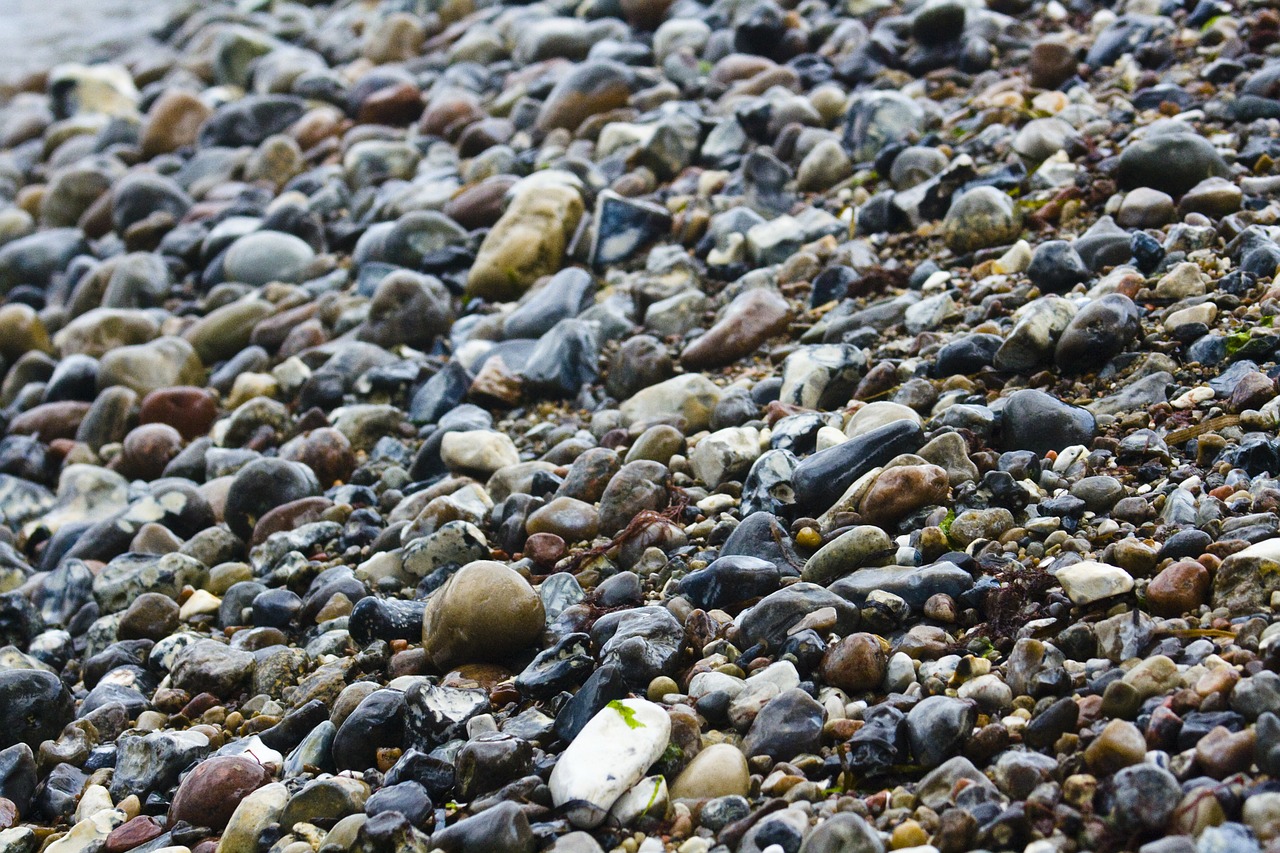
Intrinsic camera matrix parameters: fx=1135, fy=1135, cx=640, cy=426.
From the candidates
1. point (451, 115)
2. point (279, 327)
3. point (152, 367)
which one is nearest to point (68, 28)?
point (451, 115)

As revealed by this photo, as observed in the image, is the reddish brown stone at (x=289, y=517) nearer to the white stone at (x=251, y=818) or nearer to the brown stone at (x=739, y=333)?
the brown stone at (x=739, y=333)

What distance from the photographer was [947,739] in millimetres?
2221

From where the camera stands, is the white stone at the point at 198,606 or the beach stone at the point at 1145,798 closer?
the beach stone at the point at 1145,798

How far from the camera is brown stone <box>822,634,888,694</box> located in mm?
2475

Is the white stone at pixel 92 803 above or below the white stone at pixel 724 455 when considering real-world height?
below

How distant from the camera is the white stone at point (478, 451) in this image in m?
4.00

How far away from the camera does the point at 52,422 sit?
5.52m

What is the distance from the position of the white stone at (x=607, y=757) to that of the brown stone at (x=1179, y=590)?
42.2 inches

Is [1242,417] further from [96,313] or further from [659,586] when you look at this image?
[96,313]

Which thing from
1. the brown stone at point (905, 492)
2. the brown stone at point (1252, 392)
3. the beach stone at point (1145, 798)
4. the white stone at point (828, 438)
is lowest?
the white stone at point (828, 438)

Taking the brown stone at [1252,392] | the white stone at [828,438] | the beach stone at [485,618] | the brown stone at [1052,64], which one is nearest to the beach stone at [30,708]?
the beach stone at [485,618]

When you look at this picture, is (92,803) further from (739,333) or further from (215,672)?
(739,333)

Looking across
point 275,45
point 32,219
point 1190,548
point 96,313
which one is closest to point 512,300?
point 96,313

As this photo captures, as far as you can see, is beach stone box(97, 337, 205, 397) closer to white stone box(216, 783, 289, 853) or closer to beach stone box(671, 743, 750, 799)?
white stone box(216, 783, 289, 853)
